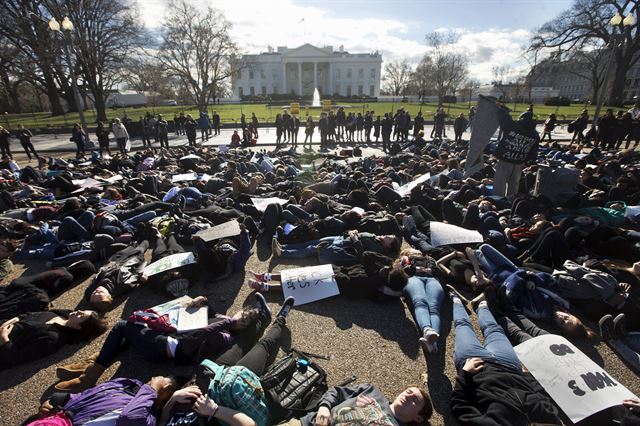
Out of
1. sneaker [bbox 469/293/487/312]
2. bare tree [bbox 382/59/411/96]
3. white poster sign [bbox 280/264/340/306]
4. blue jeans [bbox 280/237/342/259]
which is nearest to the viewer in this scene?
sneaker [bbox 469/293/487/312]

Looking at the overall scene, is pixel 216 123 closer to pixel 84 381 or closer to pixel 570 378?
pixel 84 381

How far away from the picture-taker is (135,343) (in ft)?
11.8

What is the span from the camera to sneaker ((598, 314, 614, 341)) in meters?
3.86

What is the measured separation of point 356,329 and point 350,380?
92 centimetres

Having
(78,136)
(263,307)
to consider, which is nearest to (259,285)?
(263,307)

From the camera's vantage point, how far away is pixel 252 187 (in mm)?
8836

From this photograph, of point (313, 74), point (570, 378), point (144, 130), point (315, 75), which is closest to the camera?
point (570, 378)

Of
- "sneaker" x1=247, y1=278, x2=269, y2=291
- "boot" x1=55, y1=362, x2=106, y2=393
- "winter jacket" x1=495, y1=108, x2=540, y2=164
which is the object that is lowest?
"boot" x1=55, y1=362, x2=106, y2=393

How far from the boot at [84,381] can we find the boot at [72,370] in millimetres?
Result: 69

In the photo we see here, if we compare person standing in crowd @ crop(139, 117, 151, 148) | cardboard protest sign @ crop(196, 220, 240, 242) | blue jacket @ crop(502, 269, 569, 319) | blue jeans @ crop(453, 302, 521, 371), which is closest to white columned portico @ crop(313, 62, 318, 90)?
person standing in crowd @ crop(139, 117, 151, 148)

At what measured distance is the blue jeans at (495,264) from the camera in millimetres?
4715

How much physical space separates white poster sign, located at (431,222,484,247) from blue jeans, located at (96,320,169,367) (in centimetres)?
474

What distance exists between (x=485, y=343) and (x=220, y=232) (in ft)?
15.9

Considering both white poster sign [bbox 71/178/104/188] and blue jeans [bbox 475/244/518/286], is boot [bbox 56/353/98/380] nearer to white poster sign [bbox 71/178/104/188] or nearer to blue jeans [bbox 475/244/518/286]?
blue jeans [bbox 475/244/518/286]
